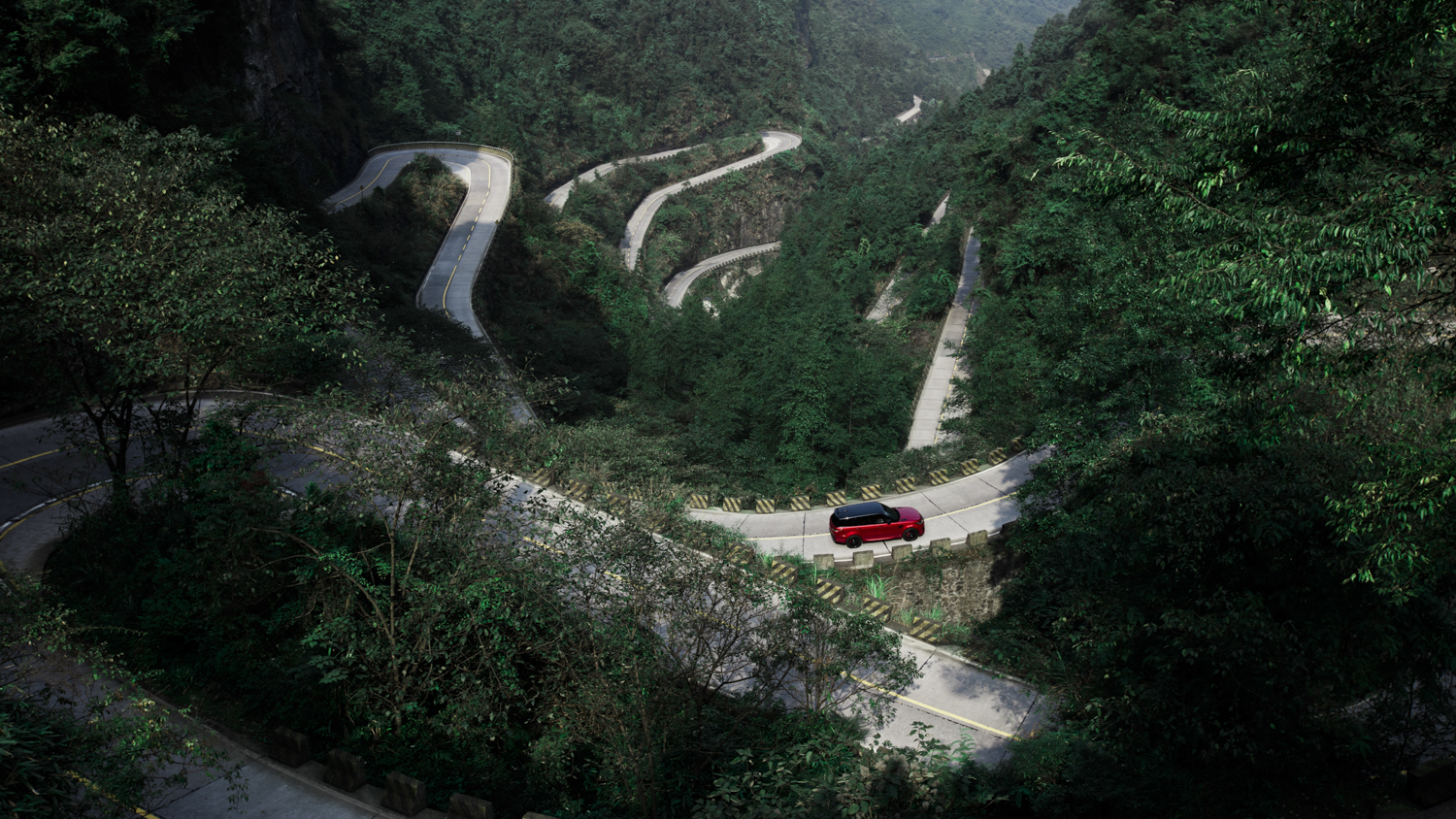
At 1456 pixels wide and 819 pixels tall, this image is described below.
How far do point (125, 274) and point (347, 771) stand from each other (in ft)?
26.3

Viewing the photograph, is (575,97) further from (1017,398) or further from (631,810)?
(631,810)

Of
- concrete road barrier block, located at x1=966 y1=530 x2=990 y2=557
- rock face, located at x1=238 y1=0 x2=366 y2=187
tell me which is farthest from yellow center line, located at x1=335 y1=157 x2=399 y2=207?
concrete road barrier block, located at x1=966 y1=530 x2=990 y2=557

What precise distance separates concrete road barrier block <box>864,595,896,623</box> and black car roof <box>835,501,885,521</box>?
256 centimetres

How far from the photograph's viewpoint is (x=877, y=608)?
18.9 metres

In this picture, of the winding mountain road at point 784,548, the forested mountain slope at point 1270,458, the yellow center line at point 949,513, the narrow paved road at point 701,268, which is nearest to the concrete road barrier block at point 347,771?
the winding mountain road at point 784,548

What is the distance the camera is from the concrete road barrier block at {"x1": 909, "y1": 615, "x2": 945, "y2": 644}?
18.0 metres

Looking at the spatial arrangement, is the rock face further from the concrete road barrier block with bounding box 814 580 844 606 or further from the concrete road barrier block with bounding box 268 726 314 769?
the concrete road barrier block with bounding box 814 580 844 606

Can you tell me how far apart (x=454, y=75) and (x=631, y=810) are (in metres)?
76.4

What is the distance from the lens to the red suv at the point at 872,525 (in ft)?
70.1

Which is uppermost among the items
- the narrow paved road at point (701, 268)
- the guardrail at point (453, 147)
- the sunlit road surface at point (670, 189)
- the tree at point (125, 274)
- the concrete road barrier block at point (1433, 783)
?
the tree at point (125, 274)

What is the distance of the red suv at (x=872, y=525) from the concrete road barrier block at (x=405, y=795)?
13.7 meters

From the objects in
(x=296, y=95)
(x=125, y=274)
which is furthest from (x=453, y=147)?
(x=125, y=274)

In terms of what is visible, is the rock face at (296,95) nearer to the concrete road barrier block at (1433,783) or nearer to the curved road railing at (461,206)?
the curved road railing at (461,206)

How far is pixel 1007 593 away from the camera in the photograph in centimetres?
1986
